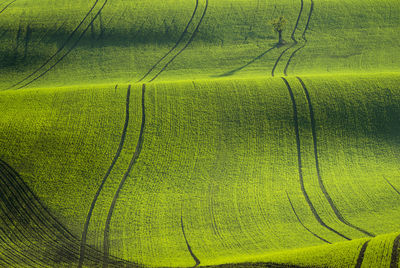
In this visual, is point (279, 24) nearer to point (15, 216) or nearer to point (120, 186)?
point (120, 186)

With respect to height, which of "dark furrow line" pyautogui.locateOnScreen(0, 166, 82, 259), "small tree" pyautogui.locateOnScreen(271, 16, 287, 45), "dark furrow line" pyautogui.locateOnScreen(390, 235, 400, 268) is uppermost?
"small tree" pyautogui.locateOnScreen(271, 16, 287, 45)

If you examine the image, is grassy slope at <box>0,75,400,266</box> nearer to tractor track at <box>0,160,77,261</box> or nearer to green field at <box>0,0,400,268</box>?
green field at <box>0,0,400,268</box>

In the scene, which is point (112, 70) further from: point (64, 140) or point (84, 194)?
point (84, 194)

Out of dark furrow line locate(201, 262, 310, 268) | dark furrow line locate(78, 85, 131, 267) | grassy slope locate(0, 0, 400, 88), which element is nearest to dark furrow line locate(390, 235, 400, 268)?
dark furrow line locate(201, 262, 310, 268)

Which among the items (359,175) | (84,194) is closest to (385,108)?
(359,175)

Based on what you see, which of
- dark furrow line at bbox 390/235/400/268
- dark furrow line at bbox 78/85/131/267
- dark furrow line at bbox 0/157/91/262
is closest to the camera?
dark furrow line at bbox 390/235/400/268

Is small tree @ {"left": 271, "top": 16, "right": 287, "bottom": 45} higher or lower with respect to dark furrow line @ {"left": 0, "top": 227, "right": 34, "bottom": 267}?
higher

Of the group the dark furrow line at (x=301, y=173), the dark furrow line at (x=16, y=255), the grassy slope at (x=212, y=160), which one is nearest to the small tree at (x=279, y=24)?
the dark furrow line at (x=301, y=173)

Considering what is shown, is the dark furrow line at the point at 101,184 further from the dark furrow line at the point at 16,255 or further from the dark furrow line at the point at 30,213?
the dark furrow line at the point at 16,255
